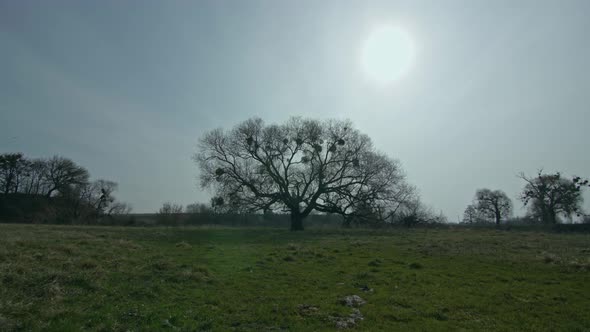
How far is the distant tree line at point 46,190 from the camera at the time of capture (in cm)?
5356

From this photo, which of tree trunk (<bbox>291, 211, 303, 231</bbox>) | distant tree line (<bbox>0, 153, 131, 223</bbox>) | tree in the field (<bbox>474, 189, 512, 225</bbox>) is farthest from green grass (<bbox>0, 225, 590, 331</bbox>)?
tree in the field (<bbox>474, 189, 512, 225</bbox>)

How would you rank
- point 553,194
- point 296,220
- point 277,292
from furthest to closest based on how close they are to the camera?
point 553,194 < point 296,220 < point 277,292

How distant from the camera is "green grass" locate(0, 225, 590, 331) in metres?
6.82

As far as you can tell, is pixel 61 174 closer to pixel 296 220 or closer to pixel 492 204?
pixel 296 220

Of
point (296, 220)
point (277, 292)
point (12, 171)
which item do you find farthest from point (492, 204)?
point (12, 171)

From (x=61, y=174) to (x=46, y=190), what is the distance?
399 cm

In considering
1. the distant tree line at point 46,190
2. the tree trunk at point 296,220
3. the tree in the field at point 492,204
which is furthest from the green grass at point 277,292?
the tree in the field at point 492,204

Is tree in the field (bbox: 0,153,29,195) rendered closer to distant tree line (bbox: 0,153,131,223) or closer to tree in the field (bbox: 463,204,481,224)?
distant tree line (bbox: 0,153,131,223)

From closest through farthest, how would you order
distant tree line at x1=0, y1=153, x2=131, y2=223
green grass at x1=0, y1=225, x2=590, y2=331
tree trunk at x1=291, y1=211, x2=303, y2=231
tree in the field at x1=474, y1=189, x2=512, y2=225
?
green grass at x1=0, y1=225, x2=590, y2=331 → tree trunk at x1=291, y1=211, x2=303, y2=231 → distant tree line at x1=0, y1=153, x2=131, y2=223 → tree in the field at x1=474, y1=189, x2=512, y2=225

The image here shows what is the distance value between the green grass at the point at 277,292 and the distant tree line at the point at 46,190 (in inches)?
1915

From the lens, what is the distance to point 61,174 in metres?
62.8

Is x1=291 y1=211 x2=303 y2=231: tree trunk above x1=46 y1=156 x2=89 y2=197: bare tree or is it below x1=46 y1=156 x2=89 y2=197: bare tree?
below

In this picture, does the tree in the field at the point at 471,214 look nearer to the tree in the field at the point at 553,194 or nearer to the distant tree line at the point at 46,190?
the tree in the field at the point at 553,194

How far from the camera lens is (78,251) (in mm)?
12922
